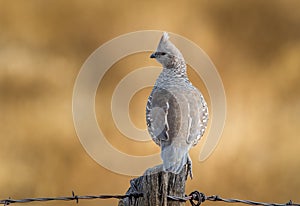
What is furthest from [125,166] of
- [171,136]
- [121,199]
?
[121,199]

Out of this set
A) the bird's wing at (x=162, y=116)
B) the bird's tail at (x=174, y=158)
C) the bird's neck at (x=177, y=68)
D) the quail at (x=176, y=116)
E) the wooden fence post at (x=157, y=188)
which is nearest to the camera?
the wooden fence post at (x=157, y=188)

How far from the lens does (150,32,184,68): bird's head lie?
24.7 feet

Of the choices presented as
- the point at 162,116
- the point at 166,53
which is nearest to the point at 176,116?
the point at 162,116

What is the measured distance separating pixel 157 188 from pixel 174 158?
4.14 feet

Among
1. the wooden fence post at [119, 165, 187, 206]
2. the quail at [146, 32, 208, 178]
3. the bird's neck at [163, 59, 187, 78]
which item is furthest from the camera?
the bird's neck at [163, 59, 187, 78]

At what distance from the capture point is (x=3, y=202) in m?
4.71

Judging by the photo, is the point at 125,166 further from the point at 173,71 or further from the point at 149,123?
the point at 173,71

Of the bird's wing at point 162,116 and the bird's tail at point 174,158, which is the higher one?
the bird's wing at point 162,116

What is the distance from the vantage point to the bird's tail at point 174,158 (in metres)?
4.68

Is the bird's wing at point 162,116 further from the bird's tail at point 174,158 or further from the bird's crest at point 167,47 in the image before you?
the bird's crest at point 167,47

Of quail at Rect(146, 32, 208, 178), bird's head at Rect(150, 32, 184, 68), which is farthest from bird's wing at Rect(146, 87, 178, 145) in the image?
bird's head at Rect(150, 32, 184, 68)

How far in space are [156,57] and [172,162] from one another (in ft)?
8.87

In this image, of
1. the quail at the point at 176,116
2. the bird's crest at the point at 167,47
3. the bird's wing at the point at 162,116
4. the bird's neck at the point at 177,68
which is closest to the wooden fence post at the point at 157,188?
the quail at the point at 176,116

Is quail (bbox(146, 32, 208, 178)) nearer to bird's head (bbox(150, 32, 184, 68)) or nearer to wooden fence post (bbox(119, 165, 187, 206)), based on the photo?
bird's head (bbox(150, 32, 184, 68))
